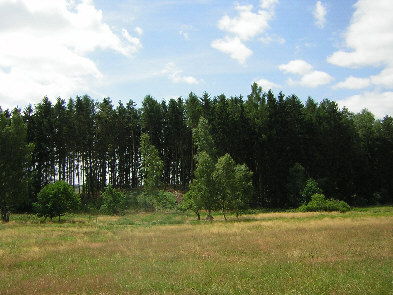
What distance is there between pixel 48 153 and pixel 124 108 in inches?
821

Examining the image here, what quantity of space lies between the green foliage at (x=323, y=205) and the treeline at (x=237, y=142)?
767cm

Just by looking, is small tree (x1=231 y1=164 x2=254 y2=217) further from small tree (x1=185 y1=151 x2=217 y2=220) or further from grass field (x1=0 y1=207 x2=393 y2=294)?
grass field (x1=0 y1=207 x2=393 y2=294)

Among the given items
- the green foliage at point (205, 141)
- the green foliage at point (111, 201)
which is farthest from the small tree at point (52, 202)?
the green foliage at point (205, 141)

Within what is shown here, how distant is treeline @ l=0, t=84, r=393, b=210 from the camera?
216 ft

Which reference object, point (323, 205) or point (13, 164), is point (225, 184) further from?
point (13, 164)

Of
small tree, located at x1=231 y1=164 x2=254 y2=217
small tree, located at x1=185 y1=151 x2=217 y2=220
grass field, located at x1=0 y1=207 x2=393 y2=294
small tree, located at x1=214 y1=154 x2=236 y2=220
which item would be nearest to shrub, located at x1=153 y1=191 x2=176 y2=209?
small tree, located at x1=185 y1=151 x2=217 y2=220

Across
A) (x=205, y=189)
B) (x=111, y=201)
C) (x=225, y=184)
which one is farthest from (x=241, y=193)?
(x=111, y=201)

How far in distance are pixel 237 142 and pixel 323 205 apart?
21.7 metres

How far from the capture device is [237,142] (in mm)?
65938

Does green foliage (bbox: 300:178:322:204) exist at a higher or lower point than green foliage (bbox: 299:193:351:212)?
higher

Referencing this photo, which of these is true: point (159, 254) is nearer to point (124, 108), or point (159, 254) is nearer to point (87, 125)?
point (87, 125)

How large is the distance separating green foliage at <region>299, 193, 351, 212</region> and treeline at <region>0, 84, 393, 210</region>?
767 cm

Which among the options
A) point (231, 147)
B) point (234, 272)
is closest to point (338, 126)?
point (231, 147)

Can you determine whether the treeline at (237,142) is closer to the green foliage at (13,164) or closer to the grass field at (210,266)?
the green foliage at (13,164)
